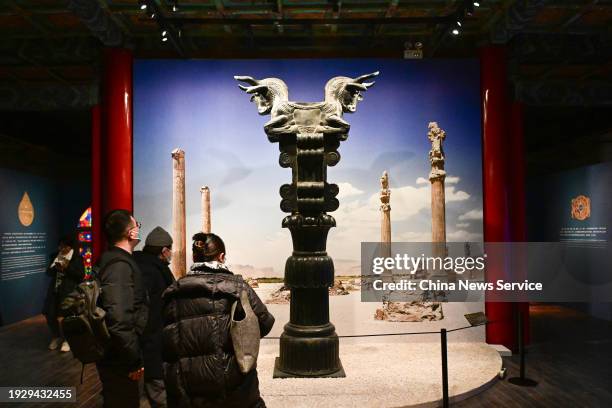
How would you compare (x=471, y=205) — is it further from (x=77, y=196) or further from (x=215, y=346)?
(x=77, y=196)

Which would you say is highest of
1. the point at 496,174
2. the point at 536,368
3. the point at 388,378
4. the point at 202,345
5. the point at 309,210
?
the point at 496,174

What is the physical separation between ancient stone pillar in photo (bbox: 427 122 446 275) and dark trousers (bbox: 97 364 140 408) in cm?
465

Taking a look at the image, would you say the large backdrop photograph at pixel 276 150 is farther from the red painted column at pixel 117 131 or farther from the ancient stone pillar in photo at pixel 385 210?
the red painted column at pixel 117 131

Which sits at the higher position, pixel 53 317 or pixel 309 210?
pixel 309 210

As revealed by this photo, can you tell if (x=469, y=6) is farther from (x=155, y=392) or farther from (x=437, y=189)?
(x=155, y=392)

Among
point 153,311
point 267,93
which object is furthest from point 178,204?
point 153,311

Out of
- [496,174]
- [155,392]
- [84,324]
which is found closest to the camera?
[84,324]

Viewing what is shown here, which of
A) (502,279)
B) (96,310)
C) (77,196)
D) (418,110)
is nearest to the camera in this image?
(96,310)

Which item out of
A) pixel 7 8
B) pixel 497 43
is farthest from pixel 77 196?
pixel 497 43

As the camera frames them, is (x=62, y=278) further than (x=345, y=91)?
Yes

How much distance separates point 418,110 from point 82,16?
4.53 m

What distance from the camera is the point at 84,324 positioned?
2467 millimetres

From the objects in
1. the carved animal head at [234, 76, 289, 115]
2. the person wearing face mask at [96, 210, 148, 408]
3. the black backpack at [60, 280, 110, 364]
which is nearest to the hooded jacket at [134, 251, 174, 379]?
the person wearing face mask at [96, 210, 148, 408]

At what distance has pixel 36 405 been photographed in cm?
433
